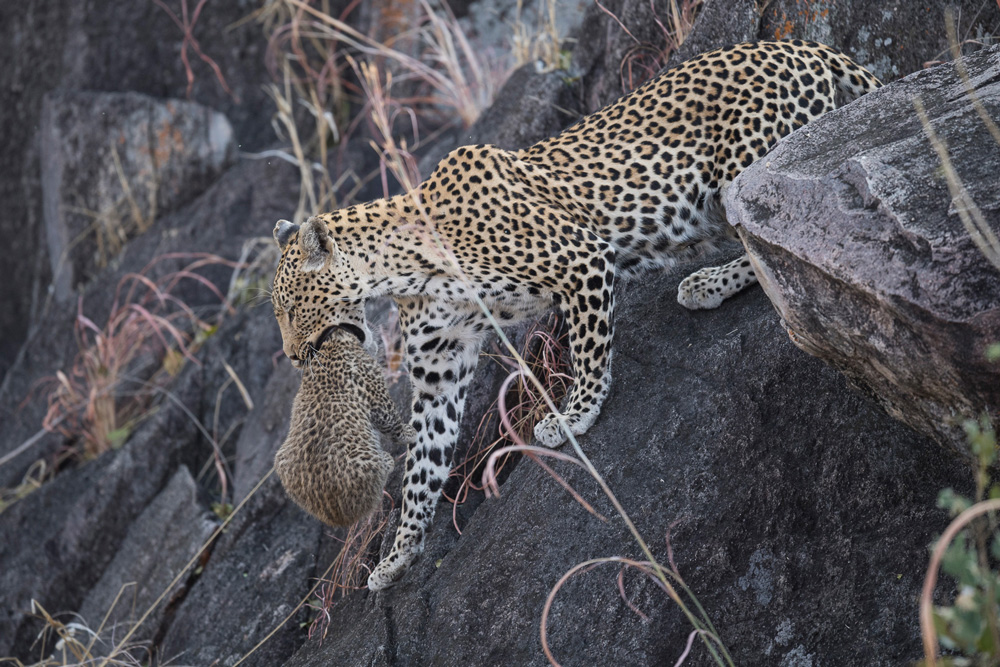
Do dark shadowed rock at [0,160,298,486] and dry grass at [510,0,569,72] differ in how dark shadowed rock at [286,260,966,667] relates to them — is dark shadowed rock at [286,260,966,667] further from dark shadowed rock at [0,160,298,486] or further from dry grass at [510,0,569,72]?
dark shadowed rock at [0,160,298,486]

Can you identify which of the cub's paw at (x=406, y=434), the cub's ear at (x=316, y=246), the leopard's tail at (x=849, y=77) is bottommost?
the cub's paw at (x=406, y=434)

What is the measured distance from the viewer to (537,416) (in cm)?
504

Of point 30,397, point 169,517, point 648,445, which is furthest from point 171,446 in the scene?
point 648,445

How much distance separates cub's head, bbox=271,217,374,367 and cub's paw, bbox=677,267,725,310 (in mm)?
1477

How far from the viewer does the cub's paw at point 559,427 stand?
4.32 metres

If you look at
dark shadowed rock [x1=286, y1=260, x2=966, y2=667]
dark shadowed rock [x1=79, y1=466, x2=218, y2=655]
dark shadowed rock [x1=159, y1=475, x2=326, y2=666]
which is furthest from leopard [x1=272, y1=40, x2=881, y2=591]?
dark shadowed rock [x1=79, y1=466, x2=218, y2=655]

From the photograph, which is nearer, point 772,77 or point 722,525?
point 722,525

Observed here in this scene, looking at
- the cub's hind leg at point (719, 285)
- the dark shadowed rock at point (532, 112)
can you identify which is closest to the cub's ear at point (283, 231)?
the cub's hind leg at point (719, 285)

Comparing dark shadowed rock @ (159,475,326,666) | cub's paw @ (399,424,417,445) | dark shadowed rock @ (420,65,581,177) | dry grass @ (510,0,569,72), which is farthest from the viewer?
dry grass @ (510,0,569,72)

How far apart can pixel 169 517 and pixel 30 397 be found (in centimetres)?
333

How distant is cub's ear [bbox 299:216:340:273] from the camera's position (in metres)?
4.69

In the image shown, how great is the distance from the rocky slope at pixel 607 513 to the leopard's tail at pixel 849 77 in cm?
57

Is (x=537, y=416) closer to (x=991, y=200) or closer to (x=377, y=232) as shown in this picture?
(x=377, y=232)

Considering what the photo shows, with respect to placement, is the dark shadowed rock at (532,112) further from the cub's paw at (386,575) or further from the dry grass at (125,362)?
the cub's paw at (386,575)
